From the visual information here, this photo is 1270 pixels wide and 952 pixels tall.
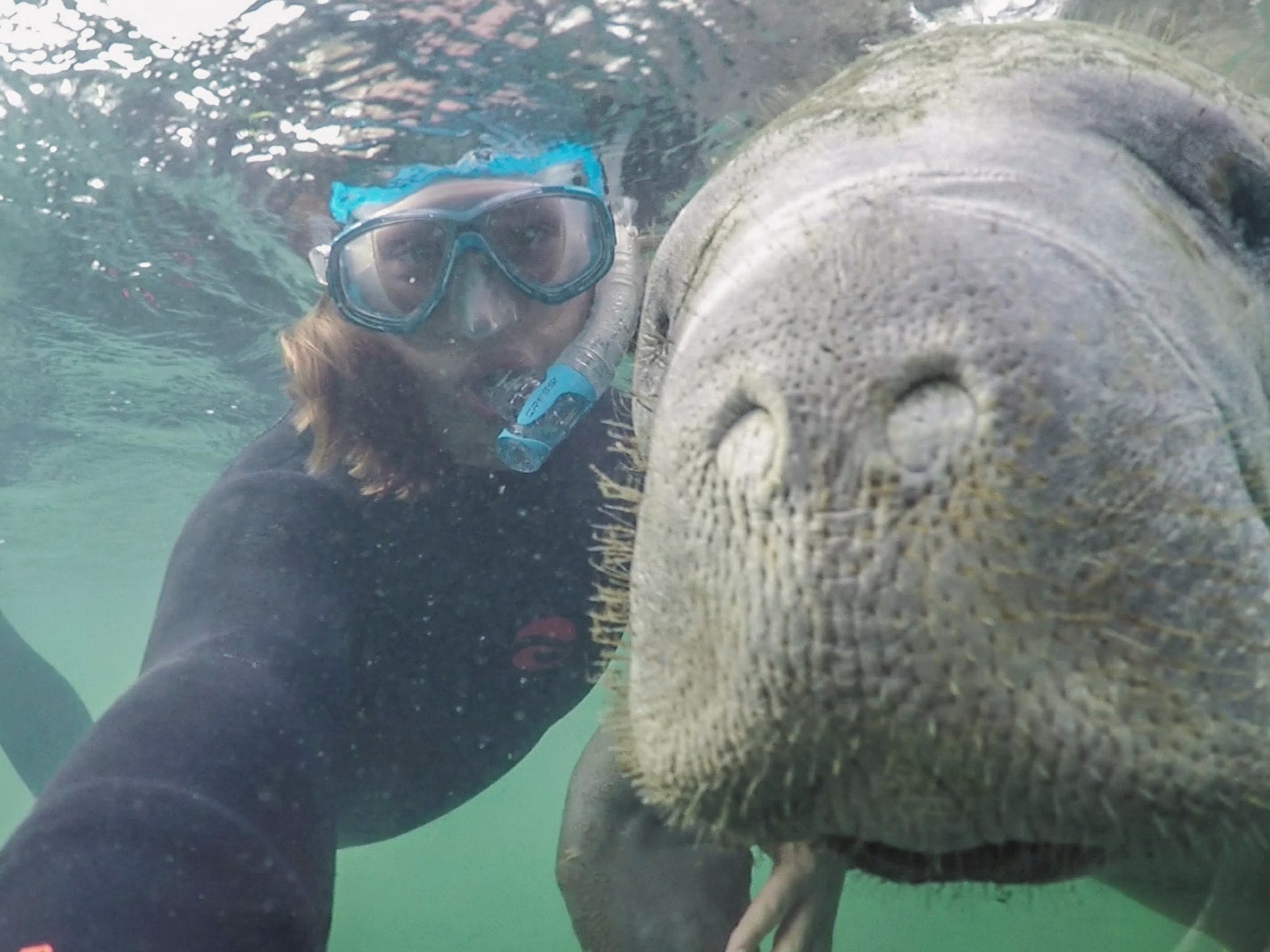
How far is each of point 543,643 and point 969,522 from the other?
13.3 feet

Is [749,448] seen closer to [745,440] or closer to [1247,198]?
[745,440]

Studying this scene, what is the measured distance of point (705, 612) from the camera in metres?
1.46

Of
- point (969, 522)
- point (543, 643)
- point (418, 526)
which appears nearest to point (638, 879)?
point (543, 643)

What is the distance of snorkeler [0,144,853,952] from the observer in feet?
13.3

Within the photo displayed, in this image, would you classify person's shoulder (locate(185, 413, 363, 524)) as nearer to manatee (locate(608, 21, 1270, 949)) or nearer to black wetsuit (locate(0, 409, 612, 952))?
black wetsuit (locate(0, 409, 612, 952))

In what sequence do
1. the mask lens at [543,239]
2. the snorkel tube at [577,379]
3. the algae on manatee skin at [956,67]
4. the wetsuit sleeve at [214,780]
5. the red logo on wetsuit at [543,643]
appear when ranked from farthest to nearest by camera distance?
the mask lens at [543,239] < the red logo on wetsuit at [543,643] < the snorkel tube at [577,379] < the wetsuit sleeve at [214,780] < the algae on manatee skin at [956,67]

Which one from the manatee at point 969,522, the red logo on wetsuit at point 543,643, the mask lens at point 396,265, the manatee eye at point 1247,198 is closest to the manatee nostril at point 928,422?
the manatee at point 969,522

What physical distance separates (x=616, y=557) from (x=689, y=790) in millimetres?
748

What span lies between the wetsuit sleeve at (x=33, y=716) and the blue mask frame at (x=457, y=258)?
10.4m

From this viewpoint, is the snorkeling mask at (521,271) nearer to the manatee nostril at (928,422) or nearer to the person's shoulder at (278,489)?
the person's shoulder at (278,489)

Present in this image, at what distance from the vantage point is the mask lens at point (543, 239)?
206 inches

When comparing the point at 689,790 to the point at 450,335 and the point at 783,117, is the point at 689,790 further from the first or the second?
the point at 450,335

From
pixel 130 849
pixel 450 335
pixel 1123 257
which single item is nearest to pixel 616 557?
pixel 1123 257

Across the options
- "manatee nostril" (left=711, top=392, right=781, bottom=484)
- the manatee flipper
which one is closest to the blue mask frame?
the manatee flipper
